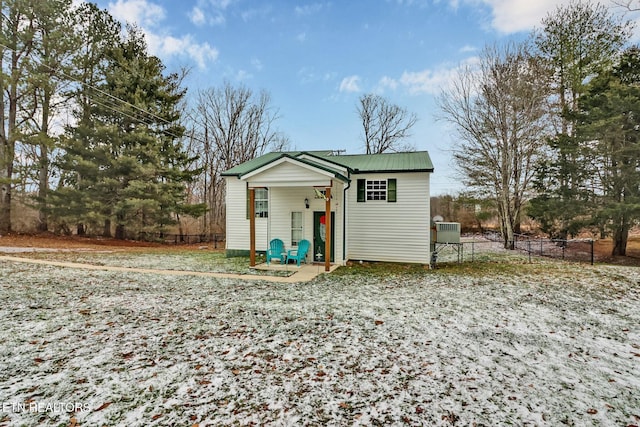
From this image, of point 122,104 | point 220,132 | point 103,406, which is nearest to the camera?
point 103,406

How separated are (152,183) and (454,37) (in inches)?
741

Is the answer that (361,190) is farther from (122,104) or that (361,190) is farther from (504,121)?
(122,104)

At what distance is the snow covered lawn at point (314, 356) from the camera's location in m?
2.80

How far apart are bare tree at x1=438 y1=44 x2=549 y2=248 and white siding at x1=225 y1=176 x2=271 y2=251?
13.7 metres

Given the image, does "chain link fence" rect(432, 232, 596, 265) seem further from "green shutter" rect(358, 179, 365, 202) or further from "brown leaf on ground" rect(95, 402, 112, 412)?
"brown leaf on ground" rect(95, 402, 112, 412)

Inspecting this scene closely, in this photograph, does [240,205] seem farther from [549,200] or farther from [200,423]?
[549,200]

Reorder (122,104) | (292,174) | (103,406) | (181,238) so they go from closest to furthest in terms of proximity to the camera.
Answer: (103,406) → (292,174) → (122,104) → (181,238)

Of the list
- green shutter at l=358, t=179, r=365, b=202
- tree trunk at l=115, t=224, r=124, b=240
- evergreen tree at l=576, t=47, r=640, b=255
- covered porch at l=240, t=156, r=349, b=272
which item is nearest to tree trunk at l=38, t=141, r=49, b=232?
tree trunk at l=115, t=224, r=124, b=240

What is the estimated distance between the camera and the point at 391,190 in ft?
37.1

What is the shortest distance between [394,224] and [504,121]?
421 inches

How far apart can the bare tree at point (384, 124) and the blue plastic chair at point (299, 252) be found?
18.7 metres

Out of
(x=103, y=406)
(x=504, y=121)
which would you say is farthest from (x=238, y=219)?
(x=504, y=121)

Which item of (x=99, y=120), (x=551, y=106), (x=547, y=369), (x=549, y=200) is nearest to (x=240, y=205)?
(x=547, y=369)

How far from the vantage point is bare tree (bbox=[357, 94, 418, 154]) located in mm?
27750
